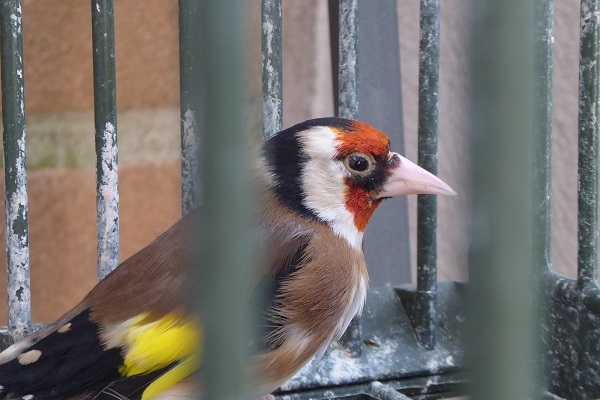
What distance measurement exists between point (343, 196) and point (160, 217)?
0.57 m

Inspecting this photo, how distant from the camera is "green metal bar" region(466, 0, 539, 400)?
429 millimetres

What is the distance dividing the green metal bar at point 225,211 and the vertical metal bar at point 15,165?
112 cm

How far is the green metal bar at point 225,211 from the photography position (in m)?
0.43

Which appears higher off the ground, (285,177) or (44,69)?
(44,69)

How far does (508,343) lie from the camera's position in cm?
46

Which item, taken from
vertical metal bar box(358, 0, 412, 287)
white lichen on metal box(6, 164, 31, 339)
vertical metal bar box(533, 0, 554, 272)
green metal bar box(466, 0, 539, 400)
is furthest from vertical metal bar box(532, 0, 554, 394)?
green metal bar box(466, 0, 539, 400)

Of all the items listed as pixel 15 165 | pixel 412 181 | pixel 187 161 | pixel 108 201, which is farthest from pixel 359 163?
pixel 15 165

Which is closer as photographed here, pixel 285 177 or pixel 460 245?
pixel 460 245

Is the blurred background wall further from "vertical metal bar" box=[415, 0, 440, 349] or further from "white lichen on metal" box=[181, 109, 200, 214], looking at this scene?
"white lichen on metal" box=[181, 109, 200, 214]

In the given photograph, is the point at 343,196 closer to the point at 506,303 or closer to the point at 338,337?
the point at 338,337

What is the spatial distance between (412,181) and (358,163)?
12cm

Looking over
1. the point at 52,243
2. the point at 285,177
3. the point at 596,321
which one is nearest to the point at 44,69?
the point at 52,243

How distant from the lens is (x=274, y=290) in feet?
4.82

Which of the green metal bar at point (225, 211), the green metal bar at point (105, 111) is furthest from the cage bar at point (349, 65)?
the green metal bar at point (225, 211)
